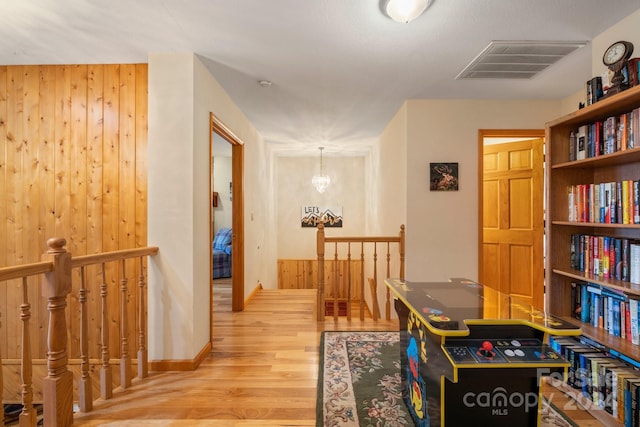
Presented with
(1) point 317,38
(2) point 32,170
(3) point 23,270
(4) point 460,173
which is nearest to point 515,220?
(4) point 460,173

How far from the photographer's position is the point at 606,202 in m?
2.07

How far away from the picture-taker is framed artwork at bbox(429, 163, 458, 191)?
3.42 m

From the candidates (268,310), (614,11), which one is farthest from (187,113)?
(614,11)

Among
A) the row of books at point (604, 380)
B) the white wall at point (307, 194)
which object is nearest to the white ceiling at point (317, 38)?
the row of books at point (604, 380)

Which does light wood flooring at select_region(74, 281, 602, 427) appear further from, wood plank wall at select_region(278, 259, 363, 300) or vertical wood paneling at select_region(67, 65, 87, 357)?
wood plank wall at select_region(278, 259, 363, 300)

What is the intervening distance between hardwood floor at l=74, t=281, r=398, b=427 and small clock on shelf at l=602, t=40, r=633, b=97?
2663 mm

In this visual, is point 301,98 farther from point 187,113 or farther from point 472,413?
Result: point 472,413

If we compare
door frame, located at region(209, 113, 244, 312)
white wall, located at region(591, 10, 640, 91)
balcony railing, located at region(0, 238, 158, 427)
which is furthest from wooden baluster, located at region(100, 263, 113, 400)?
white wall, located at region(591, 10, 640, 91)

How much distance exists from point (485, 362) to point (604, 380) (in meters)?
1.41

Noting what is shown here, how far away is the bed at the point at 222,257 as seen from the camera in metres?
6.36

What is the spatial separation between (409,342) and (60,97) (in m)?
3.40

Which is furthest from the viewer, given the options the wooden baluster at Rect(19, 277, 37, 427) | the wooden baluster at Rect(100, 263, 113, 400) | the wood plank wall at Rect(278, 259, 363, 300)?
the wood plank wall at Rect(278, 259, 363, 300)

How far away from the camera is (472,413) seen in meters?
1.43

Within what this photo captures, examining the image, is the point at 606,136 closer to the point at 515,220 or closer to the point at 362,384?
the point at 515,220
